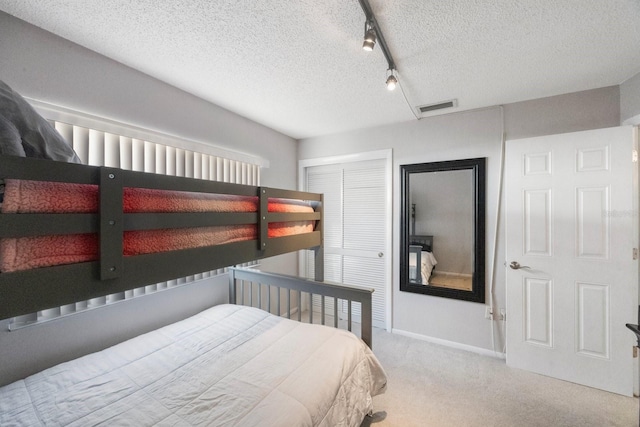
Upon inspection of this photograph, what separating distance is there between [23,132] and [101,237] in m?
0.38

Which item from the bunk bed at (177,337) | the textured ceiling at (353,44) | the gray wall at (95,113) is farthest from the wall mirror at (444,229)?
the gray wall at (95,113)

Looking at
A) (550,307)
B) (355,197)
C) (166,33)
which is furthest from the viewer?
(355,197)

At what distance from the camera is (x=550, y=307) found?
2084mm

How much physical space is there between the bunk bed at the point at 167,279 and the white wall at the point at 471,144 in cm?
128

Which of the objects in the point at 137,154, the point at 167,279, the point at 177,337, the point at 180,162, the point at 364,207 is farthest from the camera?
the point at 364,207

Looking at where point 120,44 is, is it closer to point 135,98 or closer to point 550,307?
point 135,98

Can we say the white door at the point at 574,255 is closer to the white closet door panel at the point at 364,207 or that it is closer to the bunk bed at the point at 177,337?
the white closet door panel at the point at 364,207

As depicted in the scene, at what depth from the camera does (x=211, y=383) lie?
3.98 feet

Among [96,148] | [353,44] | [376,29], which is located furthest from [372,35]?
[96,148]

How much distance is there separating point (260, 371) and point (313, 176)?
263 centimetres

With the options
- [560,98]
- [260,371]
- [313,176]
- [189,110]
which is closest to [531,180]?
[560,98]

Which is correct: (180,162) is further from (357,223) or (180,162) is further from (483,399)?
(483,399)

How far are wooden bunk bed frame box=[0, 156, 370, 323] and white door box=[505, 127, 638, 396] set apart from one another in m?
2.55

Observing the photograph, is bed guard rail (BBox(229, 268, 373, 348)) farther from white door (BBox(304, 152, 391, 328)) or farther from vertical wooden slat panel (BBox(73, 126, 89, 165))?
vertical wooden slat panel (BBox(73, 126, 89, 165))
